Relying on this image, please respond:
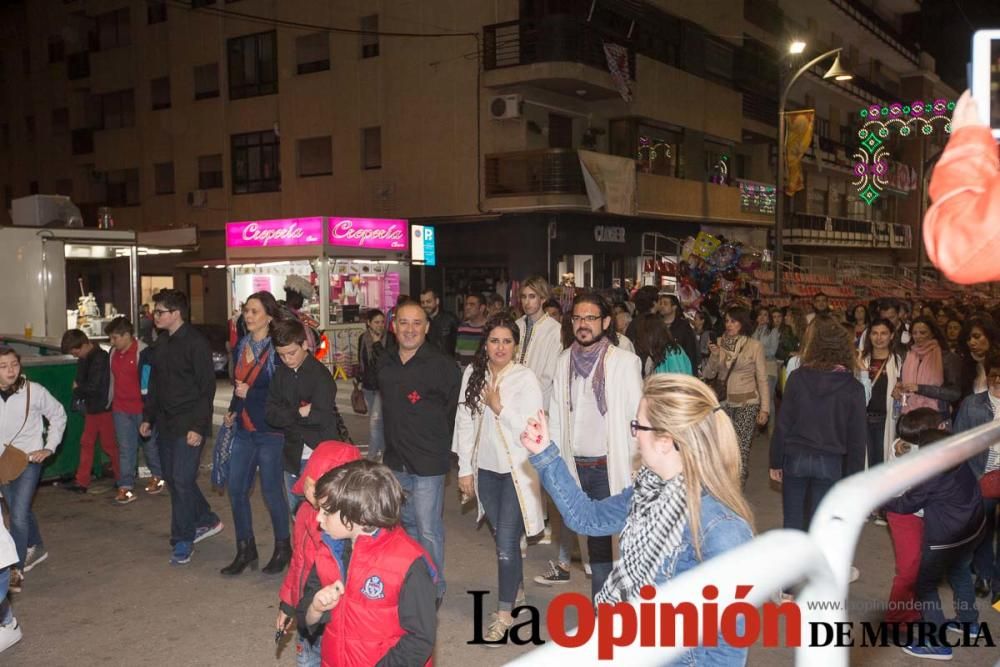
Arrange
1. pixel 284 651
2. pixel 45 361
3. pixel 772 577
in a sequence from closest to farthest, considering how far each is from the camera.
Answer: pixel 772 577 < pixel 284 651 < pixel 45 361

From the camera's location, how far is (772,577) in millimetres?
1523

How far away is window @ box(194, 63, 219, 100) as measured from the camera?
2966 cm

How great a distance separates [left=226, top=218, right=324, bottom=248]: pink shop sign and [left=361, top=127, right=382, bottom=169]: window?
23.5ft

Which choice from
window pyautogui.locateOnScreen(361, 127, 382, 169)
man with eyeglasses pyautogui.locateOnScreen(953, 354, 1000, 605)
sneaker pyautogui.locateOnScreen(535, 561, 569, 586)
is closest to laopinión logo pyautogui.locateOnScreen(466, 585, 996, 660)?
man with eyeglasses pyautogui.locateOnScreen(953, 354, 1000, 605)

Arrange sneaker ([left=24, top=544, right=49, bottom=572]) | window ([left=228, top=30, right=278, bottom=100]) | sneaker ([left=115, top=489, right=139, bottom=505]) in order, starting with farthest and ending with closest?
window ([left=228, top=30, right=278, bottom=100])
sneaker ([left=115, top=489, right=139, bottom=505])
sneaker ([left=24, top=544, right=49, bottom=572])

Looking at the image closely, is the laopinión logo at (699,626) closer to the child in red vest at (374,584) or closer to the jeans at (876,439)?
the child in red vest at (374,584)

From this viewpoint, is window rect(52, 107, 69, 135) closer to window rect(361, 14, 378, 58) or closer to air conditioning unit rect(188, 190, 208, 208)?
air conditioning unit rect(188, 190, 208, 208)

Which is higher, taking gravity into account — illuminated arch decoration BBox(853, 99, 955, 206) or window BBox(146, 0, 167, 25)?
window BBox(146, 0, 167, 25)

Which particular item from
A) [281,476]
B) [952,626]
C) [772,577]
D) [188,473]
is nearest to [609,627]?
[772,577]

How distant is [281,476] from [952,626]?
14.9ft

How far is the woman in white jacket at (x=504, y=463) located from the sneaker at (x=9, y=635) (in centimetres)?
280

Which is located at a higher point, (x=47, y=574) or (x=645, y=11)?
(x=645, y=11)

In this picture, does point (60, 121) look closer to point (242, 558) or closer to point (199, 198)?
point (199, 198)

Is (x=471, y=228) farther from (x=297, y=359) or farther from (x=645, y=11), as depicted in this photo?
(x=297, y=359)
